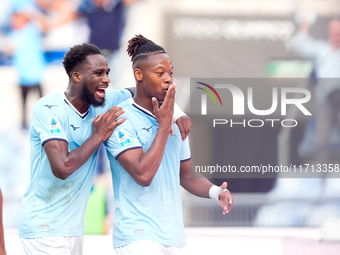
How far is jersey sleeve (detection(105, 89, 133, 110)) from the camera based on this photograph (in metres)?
3.49

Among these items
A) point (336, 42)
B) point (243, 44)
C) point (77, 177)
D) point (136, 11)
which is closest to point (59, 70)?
point (136, 11)

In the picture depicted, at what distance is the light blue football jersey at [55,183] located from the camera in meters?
3.20

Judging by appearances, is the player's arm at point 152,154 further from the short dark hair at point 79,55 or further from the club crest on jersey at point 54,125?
the short dark hair at point 79,55

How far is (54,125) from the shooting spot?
318cm

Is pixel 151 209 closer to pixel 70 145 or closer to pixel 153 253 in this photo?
pixel 153 253

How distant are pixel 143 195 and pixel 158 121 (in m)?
0.40

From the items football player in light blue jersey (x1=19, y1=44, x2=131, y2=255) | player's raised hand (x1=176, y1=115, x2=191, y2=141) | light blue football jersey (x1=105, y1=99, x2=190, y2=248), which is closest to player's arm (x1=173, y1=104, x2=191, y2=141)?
player's raised hand (x1=176, y1=115, x2=191, y2=141)

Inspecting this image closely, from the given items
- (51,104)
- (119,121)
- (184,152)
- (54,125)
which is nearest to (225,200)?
(184,152)

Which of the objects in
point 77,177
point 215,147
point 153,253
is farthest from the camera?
point 215,147

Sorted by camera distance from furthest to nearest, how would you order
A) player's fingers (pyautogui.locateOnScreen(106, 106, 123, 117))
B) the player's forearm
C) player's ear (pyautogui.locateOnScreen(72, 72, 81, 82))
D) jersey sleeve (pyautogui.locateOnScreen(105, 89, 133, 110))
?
jersey sleeve (pyautogui.locateOnScreen(105, 89, 133, 110)), player's ear (pyautogui.locateOnScreen(72, 72, 81, 82)), player's fingers (pyautogui.locateOnScreen(106, 106, 123, 117)), the player's forearm

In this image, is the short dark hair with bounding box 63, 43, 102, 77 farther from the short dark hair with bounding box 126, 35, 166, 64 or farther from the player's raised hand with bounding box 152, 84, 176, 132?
the player's raised hand with bounding box 152, 84, 176, 132

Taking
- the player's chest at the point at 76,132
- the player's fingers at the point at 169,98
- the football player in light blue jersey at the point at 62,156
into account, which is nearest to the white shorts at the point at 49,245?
the football player in light blue jersey at the point at 62,156

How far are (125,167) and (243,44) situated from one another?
4150 millimetres

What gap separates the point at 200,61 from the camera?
22.0 ft
